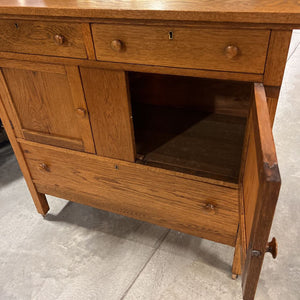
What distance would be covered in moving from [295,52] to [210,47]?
3.18 m

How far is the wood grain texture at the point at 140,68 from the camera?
803 mm

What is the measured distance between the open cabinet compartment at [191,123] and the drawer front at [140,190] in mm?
62

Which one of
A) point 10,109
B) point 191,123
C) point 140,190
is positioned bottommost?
point 140,190

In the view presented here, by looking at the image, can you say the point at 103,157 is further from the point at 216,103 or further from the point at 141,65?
the point at 216,103

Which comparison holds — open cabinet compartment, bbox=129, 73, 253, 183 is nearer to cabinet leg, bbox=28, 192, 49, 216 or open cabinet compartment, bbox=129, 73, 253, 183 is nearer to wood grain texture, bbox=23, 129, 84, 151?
wood grain texture, bbox=23, 129, 84, 151

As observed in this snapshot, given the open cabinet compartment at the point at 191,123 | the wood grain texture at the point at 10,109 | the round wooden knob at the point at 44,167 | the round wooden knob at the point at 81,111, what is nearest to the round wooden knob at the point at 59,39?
the round wooden knob at the point at 81,111

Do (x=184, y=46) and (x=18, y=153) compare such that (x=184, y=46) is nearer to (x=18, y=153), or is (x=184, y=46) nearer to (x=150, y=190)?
(x=150, y=190)

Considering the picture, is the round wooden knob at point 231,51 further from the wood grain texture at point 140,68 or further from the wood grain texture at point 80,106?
the wood grain texture at point 80,106

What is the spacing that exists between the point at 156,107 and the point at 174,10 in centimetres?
81

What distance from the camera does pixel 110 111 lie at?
1.04m

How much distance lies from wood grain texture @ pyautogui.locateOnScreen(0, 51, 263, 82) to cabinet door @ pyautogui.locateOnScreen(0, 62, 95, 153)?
0.03 meters

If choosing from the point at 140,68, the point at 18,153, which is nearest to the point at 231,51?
the point at 140,68

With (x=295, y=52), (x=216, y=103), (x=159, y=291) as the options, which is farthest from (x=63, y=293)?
(x=295, y=52)

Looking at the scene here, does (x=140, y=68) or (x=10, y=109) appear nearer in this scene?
(x=140, y=68)
